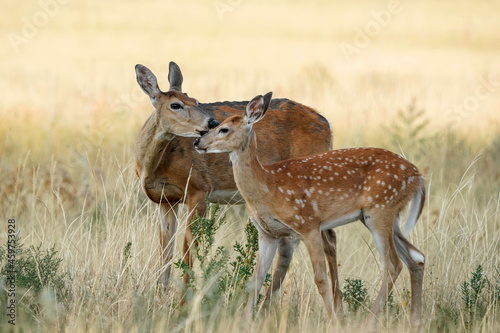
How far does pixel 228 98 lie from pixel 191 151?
28.6 feet

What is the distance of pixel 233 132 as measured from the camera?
709 cm

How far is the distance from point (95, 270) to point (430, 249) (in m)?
3.40

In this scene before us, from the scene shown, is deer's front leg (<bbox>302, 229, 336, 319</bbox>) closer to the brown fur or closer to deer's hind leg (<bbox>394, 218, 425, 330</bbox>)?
deer's hind leg (<bbox>394, 218, 425, 330</bbox>)

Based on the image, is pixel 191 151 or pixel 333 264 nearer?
pixel 333 264

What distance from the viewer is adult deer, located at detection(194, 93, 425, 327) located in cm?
705

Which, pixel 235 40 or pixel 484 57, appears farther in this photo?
pixel 235 40

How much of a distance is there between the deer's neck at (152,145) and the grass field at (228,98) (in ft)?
0.99

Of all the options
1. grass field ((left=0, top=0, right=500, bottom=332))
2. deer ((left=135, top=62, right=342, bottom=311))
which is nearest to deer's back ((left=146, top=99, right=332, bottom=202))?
deer ((left=135, top=62, right=342, bottom=311))

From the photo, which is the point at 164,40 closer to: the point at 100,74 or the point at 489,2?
the point at 100,74

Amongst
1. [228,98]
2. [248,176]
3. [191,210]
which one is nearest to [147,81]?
[191,210]

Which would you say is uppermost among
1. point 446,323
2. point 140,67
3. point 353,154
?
point 140,67

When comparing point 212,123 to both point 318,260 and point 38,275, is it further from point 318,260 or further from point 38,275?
point 38,275

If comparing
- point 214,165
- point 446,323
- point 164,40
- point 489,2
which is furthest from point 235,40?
point 446,323

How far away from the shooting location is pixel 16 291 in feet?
22.1
